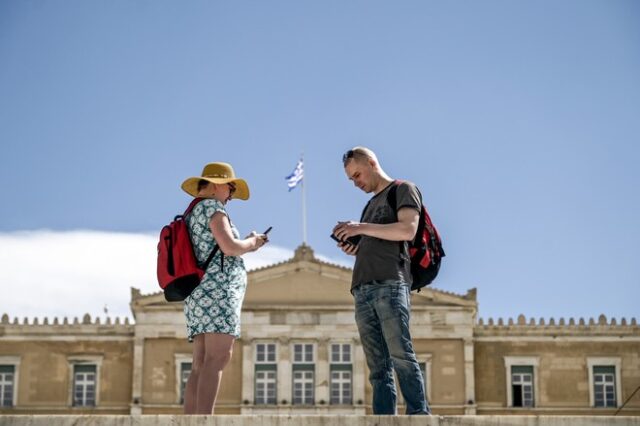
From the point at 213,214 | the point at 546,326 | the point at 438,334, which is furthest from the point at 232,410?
the point at 213,214

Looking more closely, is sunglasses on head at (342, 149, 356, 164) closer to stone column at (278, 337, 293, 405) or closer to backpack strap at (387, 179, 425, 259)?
backpack strap at (387, 179, 425, 259)

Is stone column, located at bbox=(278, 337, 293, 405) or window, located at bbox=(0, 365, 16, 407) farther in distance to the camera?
window, located at bbox=(0, 365, 16, 407)

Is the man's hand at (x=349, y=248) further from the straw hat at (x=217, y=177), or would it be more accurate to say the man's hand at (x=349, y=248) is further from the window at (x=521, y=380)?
the window at (x=521, y=380)

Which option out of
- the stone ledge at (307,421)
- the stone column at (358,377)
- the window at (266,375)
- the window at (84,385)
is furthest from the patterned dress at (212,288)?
the window at (84,385)

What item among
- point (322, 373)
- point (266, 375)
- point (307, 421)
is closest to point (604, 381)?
point (322, 373)

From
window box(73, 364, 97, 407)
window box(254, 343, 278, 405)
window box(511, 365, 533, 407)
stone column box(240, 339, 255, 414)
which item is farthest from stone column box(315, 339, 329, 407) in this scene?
window box(73, 364, 97, 407)

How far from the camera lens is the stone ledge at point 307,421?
6973 millimetres

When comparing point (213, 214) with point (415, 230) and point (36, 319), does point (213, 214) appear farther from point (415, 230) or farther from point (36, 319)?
point (36, 319)

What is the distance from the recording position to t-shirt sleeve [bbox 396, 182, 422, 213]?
321 inches

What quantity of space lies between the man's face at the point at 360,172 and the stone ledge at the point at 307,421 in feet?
6.31

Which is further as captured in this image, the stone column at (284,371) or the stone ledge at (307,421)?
the stone column at (284,371)

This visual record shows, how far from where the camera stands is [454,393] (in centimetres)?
3778

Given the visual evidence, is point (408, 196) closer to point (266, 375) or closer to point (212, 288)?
point (212, 288)

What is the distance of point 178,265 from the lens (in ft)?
27.5
